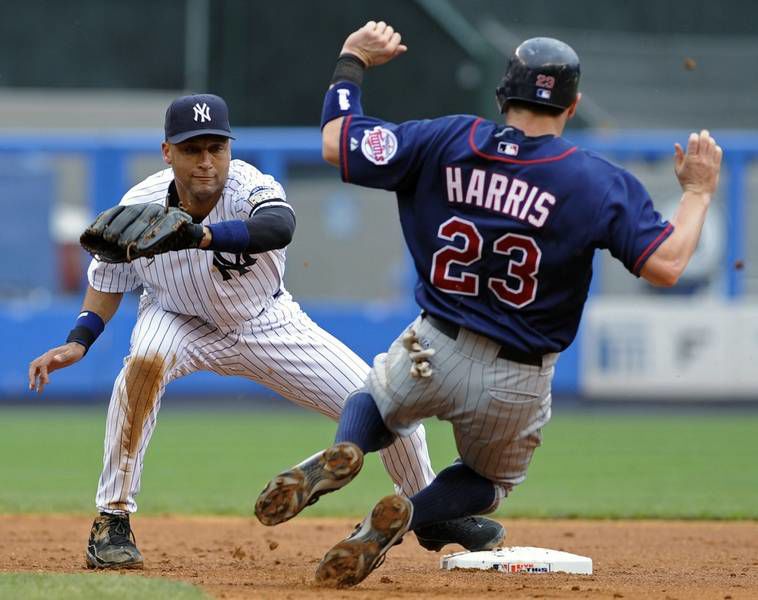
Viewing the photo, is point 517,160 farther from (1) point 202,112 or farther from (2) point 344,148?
(1) point 202,112

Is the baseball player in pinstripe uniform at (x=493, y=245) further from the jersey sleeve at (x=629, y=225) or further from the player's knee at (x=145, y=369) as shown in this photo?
the player's knee at (x=145, y=369)

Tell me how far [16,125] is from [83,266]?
511 centimetres

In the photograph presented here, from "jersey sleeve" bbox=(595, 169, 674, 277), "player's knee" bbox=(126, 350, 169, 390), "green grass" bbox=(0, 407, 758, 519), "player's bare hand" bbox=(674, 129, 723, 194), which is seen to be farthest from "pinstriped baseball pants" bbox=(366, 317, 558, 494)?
"green grass" bbox=(0, 407, 758, 519)

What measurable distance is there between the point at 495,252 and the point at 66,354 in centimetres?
166

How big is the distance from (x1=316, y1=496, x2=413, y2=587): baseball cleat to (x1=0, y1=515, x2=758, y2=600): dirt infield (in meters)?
0.08

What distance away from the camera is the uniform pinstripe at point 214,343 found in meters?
4.48

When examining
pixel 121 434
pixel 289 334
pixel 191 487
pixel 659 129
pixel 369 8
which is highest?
pixel 369 8

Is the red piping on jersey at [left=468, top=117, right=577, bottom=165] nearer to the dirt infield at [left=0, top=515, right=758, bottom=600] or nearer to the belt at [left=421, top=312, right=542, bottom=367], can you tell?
the belt at [left=421, top=312, right=542, bottom=367]

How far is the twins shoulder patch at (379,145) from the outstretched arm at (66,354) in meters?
1.37

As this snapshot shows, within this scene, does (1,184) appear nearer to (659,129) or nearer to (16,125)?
(16,125)

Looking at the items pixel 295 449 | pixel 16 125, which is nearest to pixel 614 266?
pixel 295 449

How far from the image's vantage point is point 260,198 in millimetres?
4277

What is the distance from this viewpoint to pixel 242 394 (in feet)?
44.2

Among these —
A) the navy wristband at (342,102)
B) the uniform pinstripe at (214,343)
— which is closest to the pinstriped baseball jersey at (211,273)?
the uniform pinstripe at (214,343)
